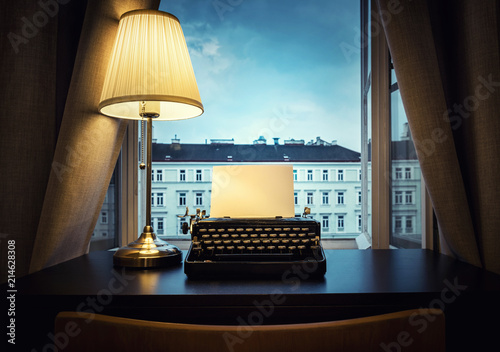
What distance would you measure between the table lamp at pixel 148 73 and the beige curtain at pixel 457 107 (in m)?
0.69

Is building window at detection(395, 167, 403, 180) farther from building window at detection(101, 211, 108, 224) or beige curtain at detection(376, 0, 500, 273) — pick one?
building window at detection(101, 211, 108, 224)

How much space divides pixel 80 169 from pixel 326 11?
1342 mm

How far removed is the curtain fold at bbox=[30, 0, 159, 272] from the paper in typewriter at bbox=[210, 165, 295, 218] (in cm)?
39

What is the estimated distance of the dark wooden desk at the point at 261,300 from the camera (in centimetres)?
76

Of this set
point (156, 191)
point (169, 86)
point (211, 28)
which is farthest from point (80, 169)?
point (211, 28)

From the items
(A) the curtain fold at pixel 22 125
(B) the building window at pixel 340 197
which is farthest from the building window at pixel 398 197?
(A) the curtain fold at pixel 22 125

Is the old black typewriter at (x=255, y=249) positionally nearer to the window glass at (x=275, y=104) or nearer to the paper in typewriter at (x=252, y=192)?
the paper in typewriter at (x=252, y=192)

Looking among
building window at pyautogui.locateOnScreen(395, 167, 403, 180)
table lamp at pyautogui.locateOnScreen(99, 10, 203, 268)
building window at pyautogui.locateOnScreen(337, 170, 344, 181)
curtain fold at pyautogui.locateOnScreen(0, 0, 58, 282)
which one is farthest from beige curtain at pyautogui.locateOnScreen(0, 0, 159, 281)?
building window at pyautogui.locateOnScreen(395, 167, 403, 180)

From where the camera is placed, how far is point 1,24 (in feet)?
3.51

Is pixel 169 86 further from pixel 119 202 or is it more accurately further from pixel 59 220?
pixel 119 202

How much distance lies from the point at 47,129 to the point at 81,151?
0.49ft

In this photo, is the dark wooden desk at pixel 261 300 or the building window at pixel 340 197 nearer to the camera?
the dark wooden desk at pixel 261 300

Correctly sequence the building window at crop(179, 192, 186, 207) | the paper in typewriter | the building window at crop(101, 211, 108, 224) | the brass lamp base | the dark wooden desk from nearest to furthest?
the dark wooden desk → the brass lamp base → the paper in typewriter → the building window at crop(101, 211, 108, 224) → the building window at crop(179, 192, 186, 207)

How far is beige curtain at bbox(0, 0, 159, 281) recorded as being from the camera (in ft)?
3.47
